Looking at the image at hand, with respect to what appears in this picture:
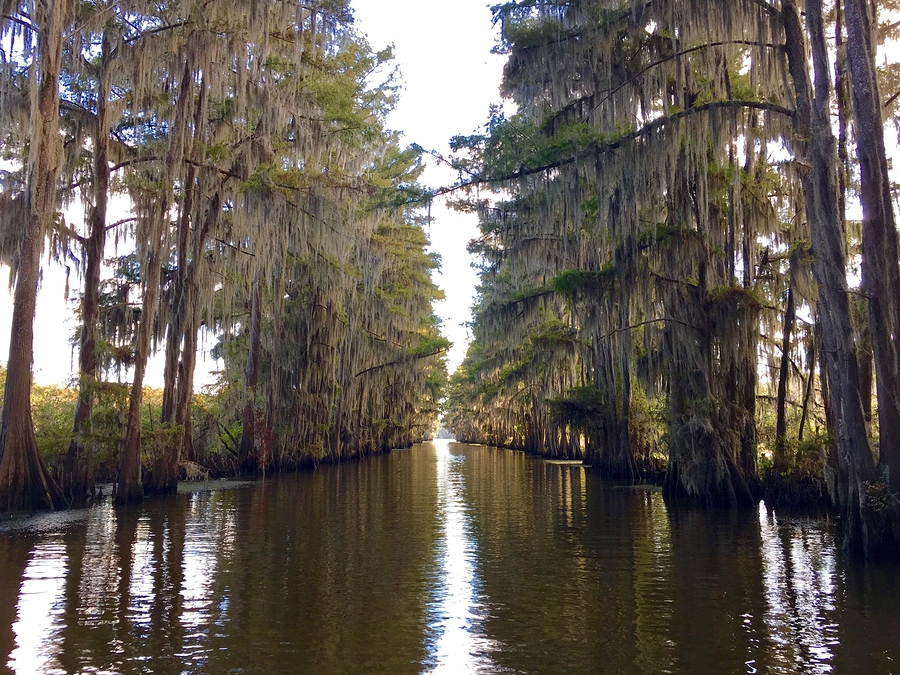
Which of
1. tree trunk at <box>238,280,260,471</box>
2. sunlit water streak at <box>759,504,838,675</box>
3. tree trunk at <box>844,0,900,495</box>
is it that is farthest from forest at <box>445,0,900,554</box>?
tree trunk at <box>238,280,260,471</box>

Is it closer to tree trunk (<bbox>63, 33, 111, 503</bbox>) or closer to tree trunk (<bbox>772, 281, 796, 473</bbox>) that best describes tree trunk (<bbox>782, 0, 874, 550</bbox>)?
tree trunk (<bbox>772, 281, 796, 473</bbox>)

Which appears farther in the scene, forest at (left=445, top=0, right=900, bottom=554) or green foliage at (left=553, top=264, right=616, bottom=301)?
green foliage at (left=553, top=264, right=616, bottom=301)

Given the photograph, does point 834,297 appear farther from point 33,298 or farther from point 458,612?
point 33,298

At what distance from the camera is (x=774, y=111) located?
8812 mm

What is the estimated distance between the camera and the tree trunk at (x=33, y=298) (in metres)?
10.3

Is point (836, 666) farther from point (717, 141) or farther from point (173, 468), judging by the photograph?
point (173, 468)

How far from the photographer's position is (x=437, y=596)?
5.95m

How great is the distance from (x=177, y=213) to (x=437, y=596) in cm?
1395

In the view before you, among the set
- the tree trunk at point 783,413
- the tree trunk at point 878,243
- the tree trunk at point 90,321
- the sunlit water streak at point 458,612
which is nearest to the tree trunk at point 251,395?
the tree trunk at point 90,321

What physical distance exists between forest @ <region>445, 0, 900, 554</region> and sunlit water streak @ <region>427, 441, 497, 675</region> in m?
4.13

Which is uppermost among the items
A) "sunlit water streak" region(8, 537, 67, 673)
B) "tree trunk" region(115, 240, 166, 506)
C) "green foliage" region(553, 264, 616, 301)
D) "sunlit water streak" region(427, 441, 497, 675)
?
"green foliage" region(553, 264, 616, 301)

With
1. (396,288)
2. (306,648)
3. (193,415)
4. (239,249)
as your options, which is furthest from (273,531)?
(396,288)

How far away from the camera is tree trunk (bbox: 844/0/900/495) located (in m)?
7.09

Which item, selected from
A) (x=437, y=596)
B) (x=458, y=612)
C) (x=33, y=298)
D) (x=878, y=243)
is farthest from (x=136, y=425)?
(x=878, y=243)
